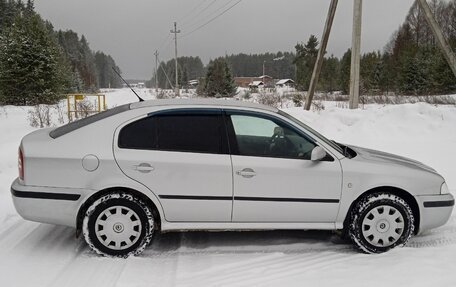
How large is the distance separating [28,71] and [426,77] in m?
38.1

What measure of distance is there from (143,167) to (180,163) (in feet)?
1.19

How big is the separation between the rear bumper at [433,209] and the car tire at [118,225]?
2.84m

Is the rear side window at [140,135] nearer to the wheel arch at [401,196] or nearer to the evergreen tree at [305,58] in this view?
the wheel arch at [401,196]

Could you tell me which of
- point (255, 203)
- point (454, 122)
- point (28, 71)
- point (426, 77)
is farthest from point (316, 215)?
point (426, 77)

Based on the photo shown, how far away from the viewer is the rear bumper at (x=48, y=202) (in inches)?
144

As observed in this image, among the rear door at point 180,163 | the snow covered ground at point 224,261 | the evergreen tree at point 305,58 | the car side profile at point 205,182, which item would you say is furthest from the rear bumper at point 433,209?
the evergreen tree at point 305,58

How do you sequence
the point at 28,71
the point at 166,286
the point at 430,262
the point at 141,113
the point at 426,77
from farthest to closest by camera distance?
the point at 426,77, the point at 28,71, the point at 141,113, the point at 430,262, the point at 166,286

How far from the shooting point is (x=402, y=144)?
9.29 metres

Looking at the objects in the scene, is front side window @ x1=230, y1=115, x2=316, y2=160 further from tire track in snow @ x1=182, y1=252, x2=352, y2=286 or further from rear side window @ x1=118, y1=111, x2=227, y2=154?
tire track in snow @ x1=182, y1=252, x2=352, y2=286

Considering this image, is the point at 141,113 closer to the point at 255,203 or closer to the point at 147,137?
the point at 147,137

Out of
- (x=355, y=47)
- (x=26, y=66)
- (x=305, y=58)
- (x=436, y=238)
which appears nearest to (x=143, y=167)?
(x=436, y=238)

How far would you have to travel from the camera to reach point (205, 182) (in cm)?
374

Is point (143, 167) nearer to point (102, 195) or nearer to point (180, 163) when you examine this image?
point (180, 163)

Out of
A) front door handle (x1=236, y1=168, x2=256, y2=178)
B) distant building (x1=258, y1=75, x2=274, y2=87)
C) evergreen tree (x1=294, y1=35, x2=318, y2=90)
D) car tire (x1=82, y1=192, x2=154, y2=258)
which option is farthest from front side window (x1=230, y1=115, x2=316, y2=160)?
distant building (x1=258, y1=75, x2=274, y2=87)
